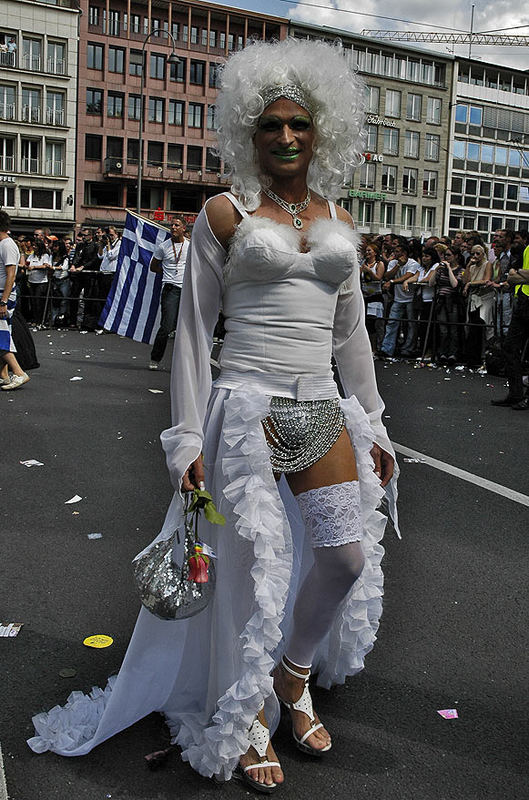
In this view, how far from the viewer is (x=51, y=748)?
9.50 ft

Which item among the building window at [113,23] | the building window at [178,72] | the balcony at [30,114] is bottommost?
the balcony at [30,114]

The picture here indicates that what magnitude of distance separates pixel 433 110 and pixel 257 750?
274ft

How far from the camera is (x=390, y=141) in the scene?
76688mm

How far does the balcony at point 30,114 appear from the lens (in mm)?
60062

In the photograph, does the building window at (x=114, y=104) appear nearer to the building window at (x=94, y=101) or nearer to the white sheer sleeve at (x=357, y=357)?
the building window at (x=94, y=101)

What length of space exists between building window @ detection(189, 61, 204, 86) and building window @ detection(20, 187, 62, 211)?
595 inches

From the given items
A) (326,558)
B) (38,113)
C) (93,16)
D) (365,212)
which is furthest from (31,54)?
(326,558)

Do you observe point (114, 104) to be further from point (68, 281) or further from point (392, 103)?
point (68, 281)

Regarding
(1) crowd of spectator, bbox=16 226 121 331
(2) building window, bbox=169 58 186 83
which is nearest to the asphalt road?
(1) crowd of spectator, bbox=16 226 121 331

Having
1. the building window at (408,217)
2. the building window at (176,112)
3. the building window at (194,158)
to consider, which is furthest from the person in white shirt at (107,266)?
the building window at (408,217)

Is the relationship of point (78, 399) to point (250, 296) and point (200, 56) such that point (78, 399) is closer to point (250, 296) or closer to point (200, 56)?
point (250, 296)

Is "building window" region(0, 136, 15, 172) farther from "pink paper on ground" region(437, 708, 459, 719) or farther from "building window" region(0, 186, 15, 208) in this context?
"pink paper on ground" region(437, 708, 459, 719)

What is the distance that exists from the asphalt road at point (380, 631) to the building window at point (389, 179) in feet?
232

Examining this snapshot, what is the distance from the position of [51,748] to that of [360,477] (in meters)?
1.35
